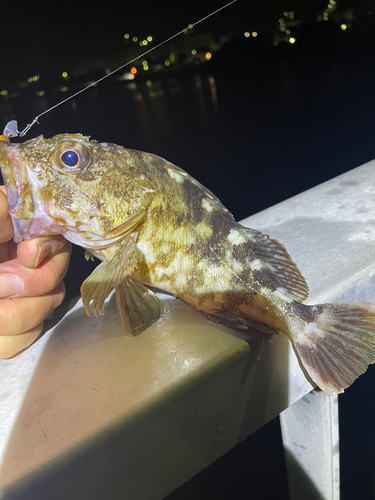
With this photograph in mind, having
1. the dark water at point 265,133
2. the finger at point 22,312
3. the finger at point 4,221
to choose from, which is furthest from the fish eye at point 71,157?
the dark water at point 265,133

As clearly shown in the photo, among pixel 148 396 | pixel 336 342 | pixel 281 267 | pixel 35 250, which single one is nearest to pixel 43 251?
pixel 35 250

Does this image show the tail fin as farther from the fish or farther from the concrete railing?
the concrete railing

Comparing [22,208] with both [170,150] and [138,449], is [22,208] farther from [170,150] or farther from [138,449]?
[170,150]

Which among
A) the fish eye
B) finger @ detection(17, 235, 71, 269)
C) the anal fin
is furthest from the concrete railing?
the fish eye

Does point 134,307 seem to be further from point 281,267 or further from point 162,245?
point 281,267

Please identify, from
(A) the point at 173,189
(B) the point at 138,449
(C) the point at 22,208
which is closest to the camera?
(B) the point at 138,449

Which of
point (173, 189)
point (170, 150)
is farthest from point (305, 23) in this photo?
point (173, 189)
